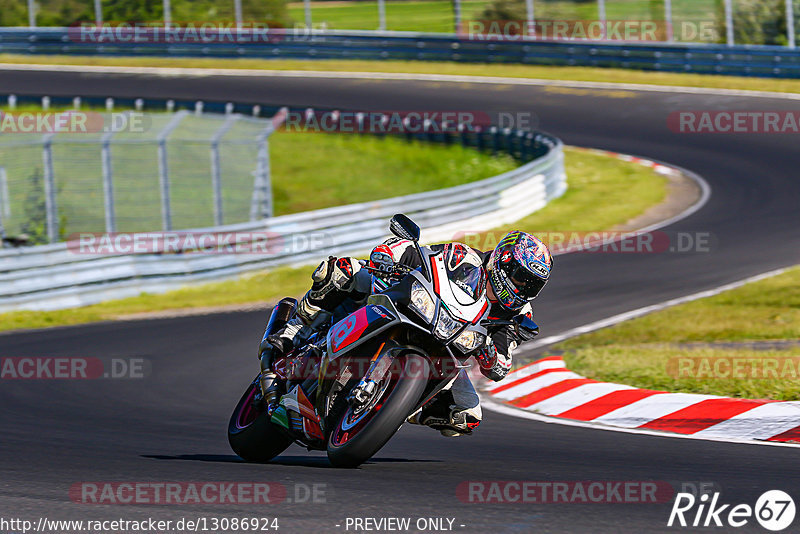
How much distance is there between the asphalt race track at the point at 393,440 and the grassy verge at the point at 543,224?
4.27 feet

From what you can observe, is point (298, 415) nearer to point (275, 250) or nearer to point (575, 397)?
point (575, 397)

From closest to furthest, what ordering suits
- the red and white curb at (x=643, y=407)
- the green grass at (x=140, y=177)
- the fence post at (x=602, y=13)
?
the red and white curb at (x=643, y=407) → the green grass at (x=140, y=177) → the fence post at (x=602, y=13)

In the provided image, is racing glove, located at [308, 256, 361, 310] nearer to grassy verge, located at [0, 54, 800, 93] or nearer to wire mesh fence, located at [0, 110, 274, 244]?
wire mesh fence, located at [0, 110, 274, 244]

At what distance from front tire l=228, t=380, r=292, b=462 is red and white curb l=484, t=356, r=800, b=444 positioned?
8.62ft

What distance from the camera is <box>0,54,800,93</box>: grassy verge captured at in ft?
107

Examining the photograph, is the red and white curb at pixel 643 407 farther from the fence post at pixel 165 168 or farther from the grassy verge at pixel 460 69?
the grassy verge at pixel 460 69

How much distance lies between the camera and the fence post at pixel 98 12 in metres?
42.2

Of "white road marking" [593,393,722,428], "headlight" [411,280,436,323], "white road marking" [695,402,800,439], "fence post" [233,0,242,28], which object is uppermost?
"fence post" [233,0,242,28]

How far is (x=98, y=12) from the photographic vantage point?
42406 millimetres

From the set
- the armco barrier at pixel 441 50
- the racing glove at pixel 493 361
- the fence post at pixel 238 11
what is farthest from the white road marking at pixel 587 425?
the fence post at pixel 238 11

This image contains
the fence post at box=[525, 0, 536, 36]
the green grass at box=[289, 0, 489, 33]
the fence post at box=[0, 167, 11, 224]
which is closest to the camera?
the fence post at box=[0, 167, 11, 224]

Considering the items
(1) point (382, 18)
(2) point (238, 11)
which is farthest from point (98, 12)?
(1) point (382, 18)

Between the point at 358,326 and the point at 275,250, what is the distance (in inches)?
445

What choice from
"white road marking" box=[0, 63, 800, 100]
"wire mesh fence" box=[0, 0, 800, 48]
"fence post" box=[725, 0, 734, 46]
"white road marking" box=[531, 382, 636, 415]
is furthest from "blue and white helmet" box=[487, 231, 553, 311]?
"fence post" box=[725, 0, 734, 46]
